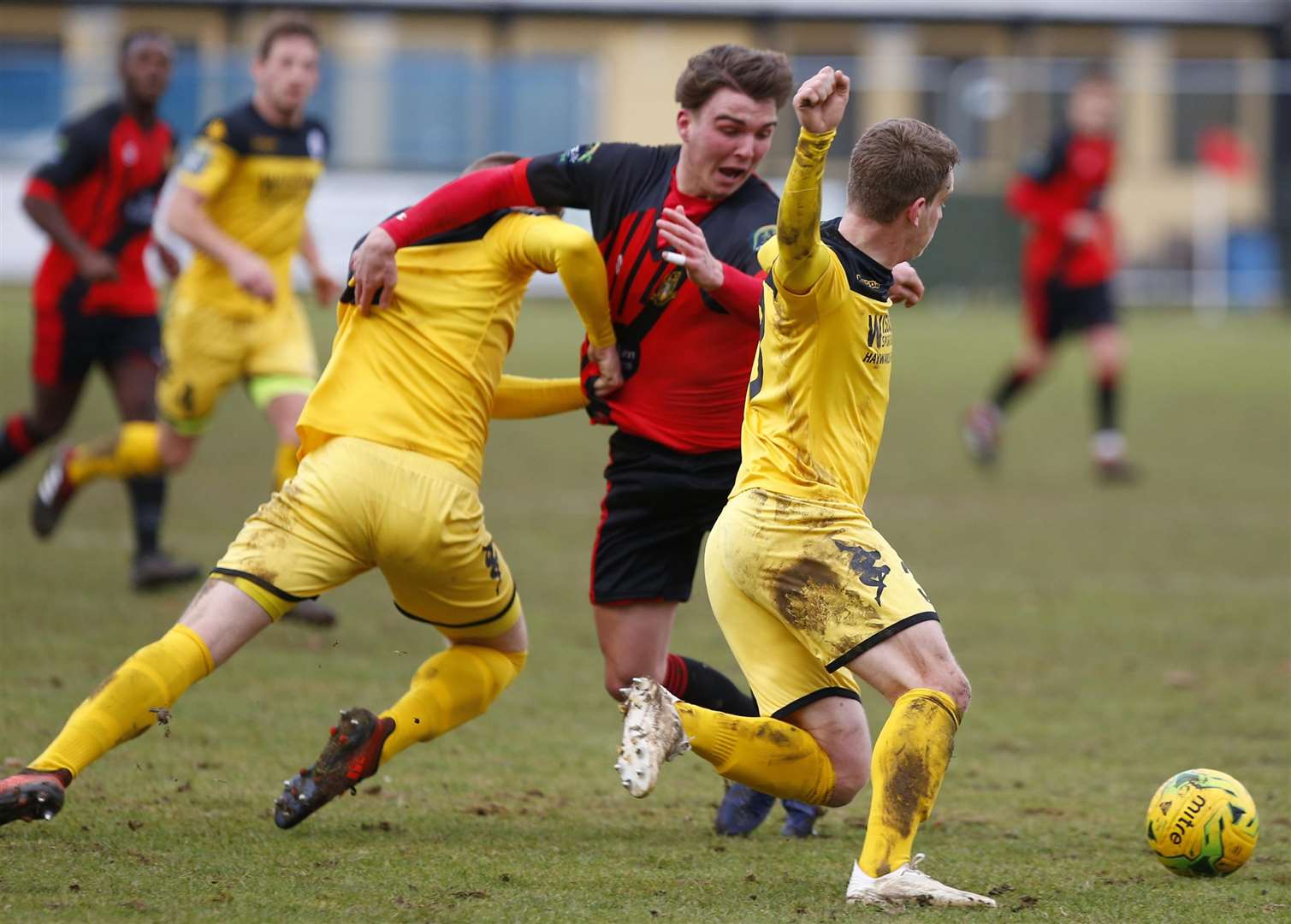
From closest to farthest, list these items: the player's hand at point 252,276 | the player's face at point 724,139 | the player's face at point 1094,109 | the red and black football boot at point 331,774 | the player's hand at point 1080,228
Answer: the red and black football boot at point 331,774 → the player's face at point 724,139 → the player's hand at point 252,276 → the player's hand at point 1080,228 → the player's face at point 1094,109

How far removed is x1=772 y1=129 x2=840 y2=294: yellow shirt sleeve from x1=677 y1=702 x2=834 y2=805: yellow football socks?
1.05 m

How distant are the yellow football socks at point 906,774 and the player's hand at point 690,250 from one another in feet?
3.77

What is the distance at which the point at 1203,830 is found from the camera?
4.36 meters

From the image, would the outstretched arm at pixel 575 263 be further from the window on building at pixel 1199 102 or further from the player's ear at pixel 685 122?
the window on building at pixel 1199 102

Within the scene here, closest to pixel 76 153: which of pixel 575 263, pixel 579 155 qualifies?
pixel 579 155

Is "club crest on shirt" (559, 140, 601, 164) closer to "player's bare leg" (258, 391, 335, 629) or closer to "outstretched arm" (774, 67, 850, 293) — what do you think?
"outstretched arm" (774, 67, 850, 293)

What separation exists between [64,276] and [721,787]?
4541mm

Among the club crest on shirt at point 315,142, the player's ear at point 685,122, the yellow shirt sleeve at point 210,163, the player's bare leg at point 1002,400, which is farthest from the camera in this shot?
the player's bare leg at point 1002,400

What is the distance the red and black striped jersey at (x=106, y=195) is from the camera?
828 cm

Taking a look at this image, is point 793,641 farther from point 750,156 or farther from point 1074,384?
point 1074,384

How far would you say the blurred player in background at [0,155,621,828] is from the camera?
14.1 ft

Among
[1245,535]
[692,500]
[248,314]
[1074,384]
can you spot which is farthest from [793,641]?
[1074,384]

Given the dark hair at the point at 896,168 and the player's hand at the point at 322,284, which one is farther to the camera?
the player's hand at the point at 322,284

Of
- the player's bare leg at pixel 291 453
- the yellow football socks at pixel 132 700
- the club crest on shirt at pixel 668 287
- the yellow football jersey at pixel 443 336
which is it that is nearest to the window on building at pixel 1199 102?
the player's bare leg at pixel 291 453
